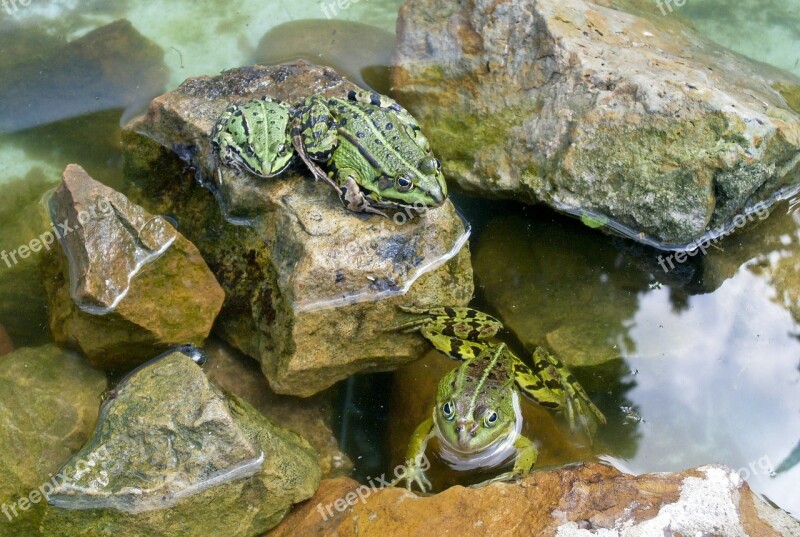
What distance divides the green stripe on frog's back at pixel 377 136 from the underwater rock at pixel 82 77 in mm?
2939

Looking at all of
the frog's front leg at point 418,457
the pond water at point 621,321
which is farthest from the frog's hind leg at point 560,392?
the frog's front leg at point 418,457

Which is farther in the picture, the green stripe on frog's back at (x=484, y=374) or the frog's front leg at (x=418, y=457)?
the frog's front leg at (x=418, y=457)

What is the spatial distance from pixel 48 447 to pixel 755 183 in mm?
5344

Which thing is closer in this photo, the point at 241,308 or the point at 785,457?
the point at 785,457

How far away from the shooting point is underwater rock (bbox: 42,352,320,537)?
4066mm

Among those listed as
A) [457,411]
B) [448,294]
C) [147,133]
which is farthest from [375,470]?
[147,133]

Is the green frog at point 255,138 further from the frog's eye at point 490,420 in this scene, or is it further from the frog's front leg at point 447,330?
the frog's eye at point 490,420

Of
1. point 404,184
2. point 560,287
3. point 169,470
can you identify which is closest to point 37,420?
point 169,470

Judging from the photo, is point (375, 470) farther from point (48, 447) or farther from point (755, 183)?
point (755, 183)

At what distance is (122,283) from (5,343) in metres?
1.17

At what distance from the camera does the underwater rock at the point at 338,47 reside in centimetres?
692

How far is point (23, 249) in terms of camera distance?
5742 millimetres

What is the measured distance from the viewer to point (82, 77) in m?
7.22

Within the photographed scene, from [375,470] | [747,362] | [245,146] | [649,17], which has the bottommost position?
[375,470]
